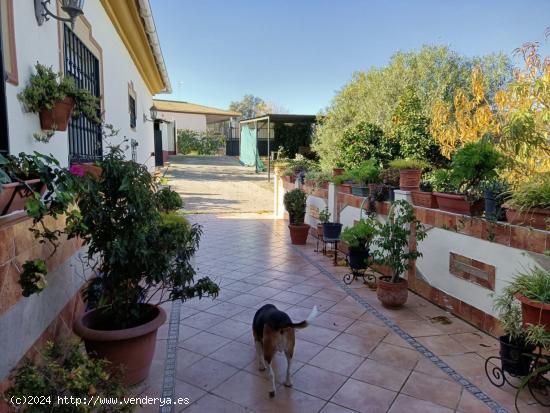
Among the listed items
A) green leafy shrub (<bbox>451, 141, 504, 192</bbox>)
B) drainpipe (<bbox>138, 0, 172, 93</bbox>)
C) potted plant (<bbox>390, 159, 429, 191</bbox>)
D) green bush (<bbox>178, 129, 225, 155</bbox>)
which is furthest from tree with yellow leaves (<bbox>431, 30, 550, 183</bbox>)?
green bush (<bbox>178, 129, 225, 155</bbox>)

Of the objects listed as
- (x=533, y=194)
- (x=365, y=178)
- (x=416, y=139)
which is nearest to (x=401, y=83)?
(x=416, y=139)

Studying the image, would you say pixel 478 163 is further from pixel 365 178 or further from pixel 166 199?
pixel 166 199

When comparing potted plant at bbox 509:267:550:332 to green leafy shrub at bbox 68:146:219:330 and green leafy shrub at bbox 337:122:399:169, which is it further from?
green leafy shrub at bbox 337:122:399:169

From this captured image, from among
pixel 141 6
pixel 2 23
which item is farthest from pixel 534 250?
pixel 141 6

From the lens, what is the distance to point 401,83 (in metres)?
12.4

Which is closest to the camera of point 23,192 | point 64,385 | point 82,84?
point 64,385

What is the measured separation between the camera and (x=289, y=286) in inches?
189

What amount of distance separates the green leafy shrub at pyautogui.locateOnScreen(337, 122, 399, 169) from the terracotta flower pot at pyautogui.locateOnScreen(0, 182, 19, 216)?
7614 millimetres

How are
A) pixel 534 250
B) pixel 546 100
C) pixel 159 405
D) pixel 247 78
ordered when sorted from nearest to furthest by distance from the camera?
pixel 159 405, pixel 534 250, pixel 546 100, pixel 247 78

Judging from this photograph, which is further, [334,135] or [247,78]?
[247,78]

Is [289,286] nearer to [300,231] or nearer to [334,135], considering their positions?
[300,231]

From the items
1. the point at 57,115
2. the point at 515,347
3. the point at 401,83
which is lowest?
the point at 515,347

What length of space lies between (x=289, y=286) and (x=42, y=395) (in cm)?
349

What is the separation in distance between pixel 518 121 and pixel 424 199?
1.43 meters
